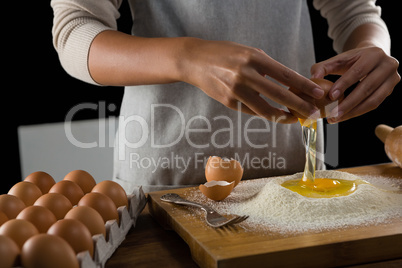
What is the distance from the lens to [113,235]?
82 cm

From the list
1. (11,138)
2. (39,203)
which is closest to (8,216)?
(39,203)

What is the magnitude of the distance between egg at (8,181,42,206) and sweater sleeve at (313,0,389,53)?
1103 millimetres

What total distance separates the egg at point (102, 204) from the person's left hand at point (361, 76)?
535 millimetres

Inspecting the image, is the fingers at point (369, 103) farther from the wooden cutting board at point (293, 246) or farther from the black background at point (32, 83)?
the black background at point (32, 83)

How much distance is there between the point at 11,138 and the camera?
83.9 inches

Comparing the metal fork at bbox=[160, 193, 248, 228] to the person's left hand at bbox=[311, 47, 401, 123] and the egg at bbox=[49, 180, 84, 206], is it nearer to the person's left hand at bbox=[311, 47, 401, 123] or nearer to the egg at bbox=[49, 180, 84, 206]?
the egg at bbox=[49, 180, 84, 206]

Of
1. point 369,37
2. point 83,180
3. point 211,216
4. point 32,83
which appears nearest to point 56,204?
point 83,180

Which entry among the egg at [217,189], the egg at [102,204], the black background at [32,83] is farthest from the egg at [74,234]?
the black background at [32,83]

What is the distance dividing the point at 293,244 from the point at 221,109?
62 centimetres

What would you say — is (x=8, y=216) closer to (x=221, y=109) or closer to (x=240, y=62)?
(x=240, y=62)

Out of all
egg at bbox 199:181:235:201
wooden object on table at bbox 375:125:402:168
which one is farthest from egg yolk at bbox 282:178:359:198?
wooden object on table at bbox 375:125:402:168

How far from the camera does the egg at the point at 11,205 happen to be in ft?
2.80

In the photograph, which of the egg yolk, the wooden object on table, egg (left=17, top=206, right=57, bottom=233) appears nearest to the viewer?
egg (left=17, top=206, right=57, bottom=233)

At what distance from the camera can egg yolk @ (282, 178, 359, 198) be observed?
0.99 meters
